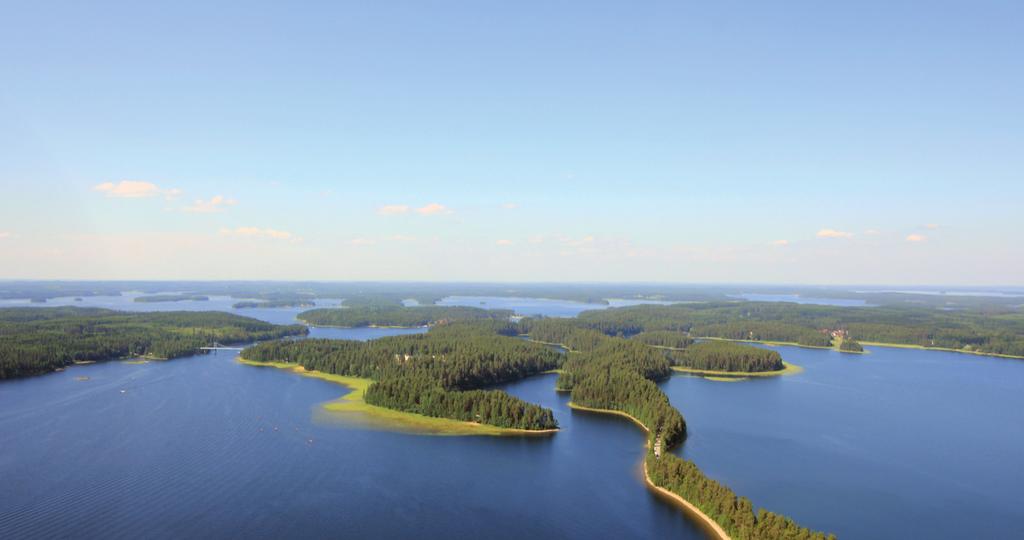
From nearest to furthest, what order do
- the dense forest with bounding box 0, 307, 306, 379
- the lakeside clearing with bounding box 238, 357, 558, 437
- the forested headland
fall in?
the forested headland
the lakeside clearing with bounding box 238, 357, 558, 437
the dense forest with bounding box 0, 307, 306, 379

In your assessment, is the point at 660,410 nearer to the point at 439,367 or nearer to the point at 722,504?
the point at 722,504

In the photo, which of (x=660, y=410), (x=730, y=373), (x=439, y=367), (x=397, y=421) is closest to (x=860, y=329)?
(x=730, y=373)

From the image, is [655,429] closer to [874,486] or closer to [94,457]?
[874,486]

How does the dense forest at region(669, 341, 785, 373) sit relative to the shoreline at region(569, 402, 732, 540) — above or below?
above

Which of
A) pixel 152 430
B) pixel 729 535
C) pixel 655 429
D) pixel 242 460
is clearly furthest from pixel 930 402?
pixel 152 430

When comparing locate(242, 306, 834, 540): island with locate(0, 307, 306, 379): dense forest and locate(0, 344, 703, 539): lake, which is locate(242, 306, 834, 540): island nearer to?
locate(0, 344, 703, 539): lake

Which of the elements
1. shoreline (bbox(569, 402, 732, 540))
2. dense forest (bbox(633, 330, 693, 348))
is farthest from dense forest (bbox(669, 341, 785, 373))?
shoreline (bbox(569, 402, 732, 540))

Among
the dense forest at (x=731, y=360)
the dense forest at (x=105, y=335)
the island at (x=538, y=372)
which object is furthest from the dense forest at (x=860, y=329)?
the dense forest at (x=105, y=335)
